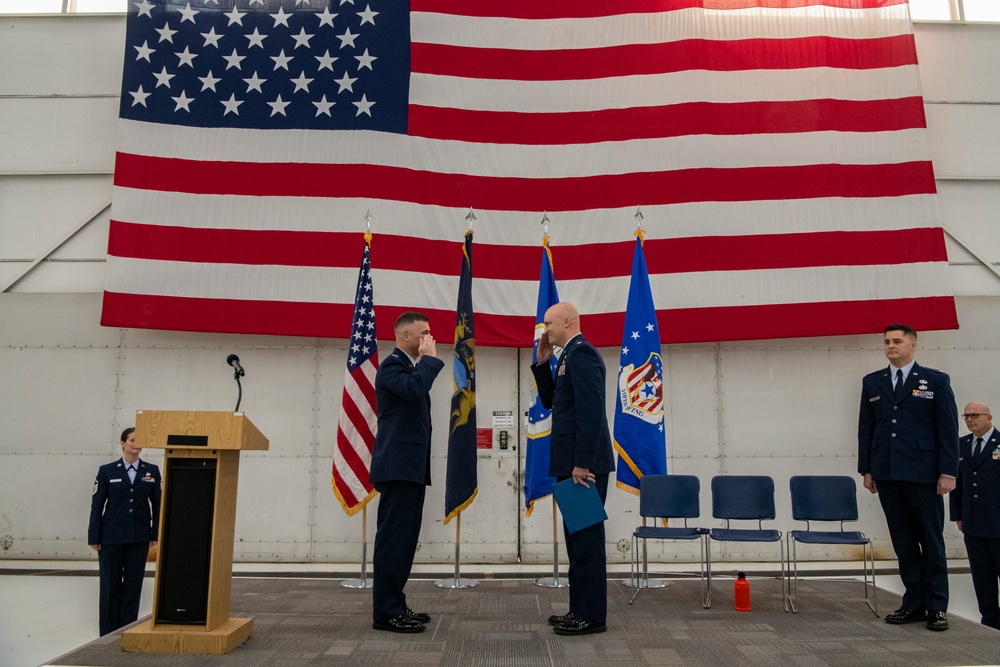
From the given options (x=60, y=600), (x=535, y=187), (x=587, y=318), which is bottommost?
(x=60, y=600)

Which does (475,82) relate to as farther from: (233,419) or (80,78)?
(233,419)

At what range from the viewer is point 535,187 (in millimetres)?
6953

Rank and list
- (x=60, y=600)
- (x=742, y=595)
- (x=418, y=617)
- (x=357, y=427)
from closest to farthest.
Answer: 1. (x=418, y=617)
2. (x=742, y=595)
3. (x=60, y=600)
4. (x=357, y=427)

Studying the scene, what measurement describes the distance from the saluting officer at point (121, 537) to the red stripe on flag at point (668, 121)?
13.5 feet

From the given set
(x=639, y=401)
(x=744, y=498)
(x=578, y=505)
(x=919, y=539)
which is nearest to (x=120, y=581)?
(x=578, y=505)

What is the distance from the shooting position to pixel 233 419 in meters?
3.14

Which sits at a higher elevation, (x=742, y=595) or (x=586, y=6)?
(x=586, y=6)

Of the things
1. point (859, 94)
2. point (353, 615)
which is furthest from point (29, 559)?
point (859, 94)

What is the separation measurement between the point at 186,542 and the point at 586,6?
6.38m

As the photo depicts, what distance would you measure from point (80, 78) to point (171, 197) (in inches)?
77.9

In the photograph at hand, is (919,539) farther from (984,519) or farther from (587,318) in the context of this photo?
(587,318)

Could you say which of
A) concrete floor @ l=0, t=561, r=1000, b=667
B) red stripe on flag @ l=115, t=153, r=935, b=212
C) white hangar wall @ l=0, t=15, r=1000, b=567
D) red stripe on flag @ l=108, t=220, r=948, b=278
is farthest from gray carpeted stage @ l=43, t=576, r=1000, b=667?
red stripe on flag @ l=115, t=153, r=935, b=212

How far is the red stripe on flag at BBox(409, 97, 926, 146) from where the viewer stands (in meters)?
7.02

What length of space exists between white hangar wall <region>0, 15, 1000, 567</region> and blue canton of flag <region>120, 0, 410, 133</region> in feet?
2.66
